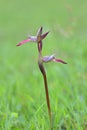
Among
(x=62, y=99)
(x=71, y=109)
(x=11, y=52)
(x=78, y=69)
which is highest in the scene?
(x=71, y=109)

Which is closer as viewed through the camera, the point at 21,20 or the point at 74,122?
the point at 74,122

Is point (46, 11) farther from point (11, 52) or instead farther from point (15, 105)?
point (15, 105)

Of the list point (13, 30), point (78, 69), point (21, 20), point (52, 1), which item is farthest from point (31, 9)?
point (78, 69)

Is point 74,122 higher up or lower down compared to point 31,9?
higher up

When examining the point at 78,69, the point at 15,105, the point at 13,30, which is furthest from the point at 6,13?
the point at 15,105

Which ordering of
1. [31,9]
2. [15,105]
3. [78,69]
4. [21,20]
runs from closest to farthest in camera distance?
[15,105]
[78,69]
[21,20]
[31,9]

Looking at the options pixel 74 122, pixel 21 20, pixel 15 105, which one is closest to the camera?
pixel 74 122

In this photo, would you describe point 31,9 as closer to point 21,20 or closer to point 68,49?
point 21,20

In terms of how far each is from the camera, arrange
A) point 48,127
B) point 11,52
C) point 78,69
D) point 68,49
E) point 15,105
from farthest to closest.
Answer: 1. point 11,52
2. point 68,49
3. point 78,69
4. point 15,105
5. point 48,127

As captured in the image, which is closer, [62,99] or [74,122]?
[74,122]
